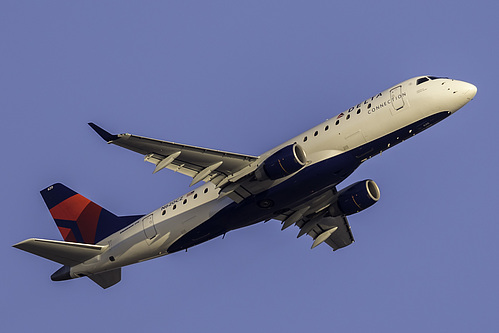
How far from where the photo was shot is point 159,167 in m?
43.0

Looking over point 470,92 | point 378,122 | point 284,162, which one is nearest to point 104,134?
point 284,162

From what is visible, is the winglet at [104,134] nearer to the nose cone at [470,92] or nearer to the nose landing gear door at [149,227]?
the nose landing gear door at [149,227]

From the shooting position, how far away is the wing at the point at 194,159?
42.7 m

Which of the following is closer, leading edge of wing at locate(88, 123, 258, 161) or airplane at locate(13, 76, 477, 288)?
leading edge of wing at locate(88, 123, 258, 161)

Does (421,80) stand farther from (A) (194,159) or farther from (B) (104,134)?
(B) (104,134)

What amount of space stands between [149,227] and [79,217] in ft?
23.3

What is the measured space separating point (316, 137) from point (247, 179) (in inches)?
177

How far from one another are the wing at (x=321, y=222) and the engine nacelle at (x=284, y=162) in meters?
6.37

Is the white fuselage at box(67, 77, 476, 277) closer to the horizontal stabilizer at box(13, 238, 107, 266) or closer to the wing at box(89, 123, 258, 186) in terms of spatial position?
the wing at box(89, 123, 258, 186)

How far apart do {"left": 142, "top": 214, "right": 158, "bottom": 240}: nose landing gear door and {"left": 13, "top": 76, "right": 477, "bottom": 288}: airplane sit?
7cm

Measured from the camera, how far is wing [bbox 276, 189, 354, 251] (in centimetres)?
5025

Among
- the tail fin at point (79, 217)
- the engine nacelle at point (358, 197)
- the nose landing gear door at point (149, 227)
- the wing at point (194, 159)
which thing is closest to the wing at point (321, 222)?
the engine nacelle at point (358, 197)

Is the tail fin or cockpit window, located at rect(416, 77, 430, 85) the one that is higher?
cockpit window, located at rect(416, 77, 430, 85)

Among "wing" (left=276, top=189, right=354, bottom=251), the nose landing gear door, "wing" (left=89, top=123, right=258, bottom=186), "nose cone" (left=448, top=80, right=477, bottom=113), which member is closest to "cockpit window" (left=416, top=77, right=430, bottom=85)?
"nose cone" (left=448, top=80, right=477, bottom=113)
